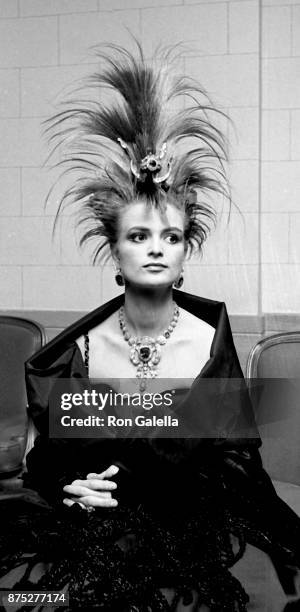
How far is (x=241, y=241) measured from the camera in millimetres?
1533

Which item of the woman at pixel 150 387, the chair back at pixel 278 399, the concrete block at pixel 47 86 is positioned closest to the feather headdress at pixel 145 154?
the woman at pixel 150 387

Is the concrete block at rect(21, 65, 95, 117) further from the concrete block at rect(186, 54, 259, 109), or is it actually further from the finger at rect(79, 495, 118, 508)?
the finger at rect(79, 495, 118, 508)

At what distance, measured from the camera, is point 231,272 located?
4.99 feet

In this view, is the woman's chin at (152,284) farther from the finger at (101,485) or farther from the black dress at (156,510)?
the finger at (101,485)

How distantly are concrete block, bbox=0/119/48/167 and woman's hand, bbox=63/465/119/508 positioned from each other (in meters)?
0.90

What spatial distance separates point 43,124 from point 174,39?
351mm

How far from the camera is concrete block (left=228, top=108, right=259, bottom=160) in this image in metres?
1.48

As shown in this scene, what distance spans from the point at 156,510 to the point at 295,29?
106cm

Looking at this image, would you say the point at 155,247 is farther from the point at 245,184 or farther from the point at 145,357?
the point at 245,184

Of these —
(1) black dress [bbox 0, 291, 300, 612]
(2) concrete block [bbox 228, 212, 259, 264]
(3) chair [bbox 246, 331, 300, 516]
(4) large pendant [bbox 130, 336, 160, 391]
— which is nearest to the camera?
(1) black dress [bbox 0, 291, 300, 612]

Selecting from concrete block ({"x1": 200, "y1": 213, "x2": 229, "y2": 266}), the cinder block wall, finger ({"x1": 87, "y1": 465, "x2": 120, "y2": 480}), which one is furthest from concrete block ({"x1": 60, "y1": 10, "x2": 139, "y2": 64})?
finger ({"x1": 87, "y1": 465, "x2": 120, "y2": 480})

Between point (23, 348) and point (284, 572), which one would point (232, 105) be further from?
point (284, 572)

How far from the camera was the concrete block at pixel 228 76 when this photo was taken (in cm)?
147

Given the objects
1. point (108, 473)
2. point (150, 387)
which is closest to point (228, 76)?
point (150, 387)
